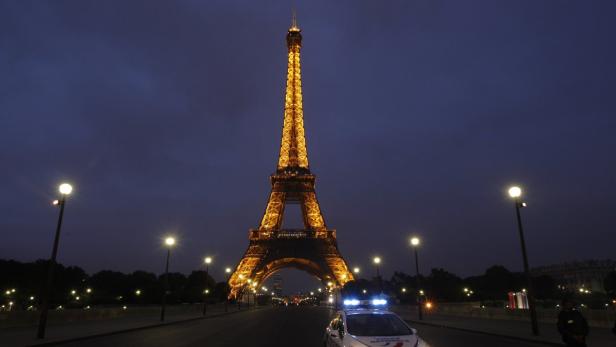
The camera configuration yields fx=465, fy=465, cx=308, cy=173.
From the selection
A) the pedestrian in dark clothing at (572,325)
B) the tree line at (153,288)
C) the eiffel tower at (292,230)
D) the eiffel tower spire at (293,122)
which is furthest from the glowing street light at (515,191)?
the eiffel tower spire at (293,122)

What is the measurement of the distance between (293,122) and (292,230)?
19018mm

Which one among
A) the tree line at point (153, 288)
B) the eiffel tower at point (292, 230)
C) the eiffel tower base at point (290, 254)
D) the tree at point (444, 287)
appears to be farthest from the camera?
the tree at point (444, 287)

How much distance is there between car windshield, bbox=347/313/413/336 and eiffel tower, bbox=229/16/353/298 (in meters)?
63.6

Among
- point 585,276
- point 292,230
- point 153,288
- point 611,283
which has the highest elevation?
point 292,230

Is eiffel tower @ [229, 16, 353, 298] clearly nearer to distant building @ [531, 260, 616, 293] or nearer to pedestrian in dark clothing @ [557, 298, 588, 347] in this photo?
pedestrian in dark clothing @ [557, 298, 588, 347]

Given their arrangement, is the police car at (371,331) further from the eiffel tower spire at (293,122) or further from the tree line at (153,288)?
the eiffel tower spire at (293,122)

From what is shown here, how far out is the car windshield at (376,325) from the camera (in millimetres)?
9953

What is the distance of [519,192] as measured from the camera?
21484mm

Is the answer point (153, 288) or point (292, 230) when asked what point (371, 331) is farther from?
point (153, 288)

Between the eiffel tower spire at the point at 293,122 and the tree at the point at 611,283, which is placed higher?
the eiffel tower spire at the point at 293,122

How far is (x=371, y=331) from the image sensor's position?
33.1 feet

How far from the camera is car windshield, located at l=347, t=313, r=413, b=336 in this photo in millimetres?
9953

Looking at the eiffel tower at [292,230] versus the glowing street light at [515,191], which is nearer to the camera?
the glowing street light at [515,191]

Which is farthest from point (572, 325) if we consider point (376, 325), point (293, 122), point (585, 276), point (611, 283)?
point (585, 276)
